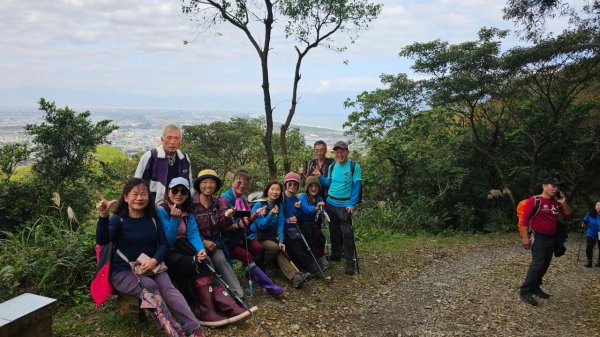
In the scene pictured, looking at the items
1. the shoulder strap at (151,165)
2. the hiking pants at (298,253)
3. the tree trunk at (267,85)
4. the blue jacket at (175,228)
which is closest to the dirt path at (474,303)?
the hiking pants at (298,253)

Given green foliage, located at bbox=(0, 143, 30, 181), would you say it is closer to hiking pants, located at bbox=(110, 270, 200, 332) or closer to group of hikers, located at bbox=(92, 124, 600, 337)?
group of hikers, located at bbox=(92, 124, 600, 337)

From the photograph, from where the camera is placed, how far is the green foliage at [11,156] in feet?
29.5

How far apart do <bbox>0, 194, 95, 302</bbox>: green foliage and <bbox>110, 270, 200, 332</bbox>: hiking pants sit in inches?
50.7

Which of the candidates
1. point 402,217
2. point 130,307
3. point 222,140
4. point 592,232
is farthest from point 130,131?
point 592,232

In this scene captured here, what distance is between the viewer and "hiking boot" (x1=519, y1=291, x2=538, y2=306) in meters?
5.19

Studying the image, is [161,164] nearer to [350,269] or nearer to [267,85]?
[350,269]

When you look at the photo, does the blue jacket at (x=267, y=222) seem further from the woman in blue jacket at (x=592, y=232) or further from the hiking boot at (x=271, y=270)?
the woman in blue jacket at (x=592, y=232)

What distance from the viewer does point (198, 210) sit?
4434mm

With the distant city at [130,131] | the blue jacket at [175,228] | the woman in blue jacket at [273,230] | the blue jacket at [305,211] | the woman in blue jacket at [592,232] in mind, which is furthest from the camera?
the distant city at [130,131]

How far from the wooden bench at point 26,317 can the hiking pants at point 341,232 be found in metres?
3.82

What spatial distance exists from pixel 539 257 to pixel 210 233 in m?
4.23

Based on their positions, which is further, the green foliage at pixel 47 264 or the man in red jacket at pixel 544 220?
the man in red jacket at pixel 544 220

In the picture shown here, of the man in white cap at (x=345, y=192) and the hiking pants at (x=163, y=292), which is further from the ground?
the man in white cap at (x=345, y=192)

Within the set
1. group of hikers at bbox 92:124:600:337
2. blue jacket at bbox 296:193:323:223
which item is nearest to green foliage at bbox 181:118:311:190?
group of hikers at bbox 92:124:600:337
